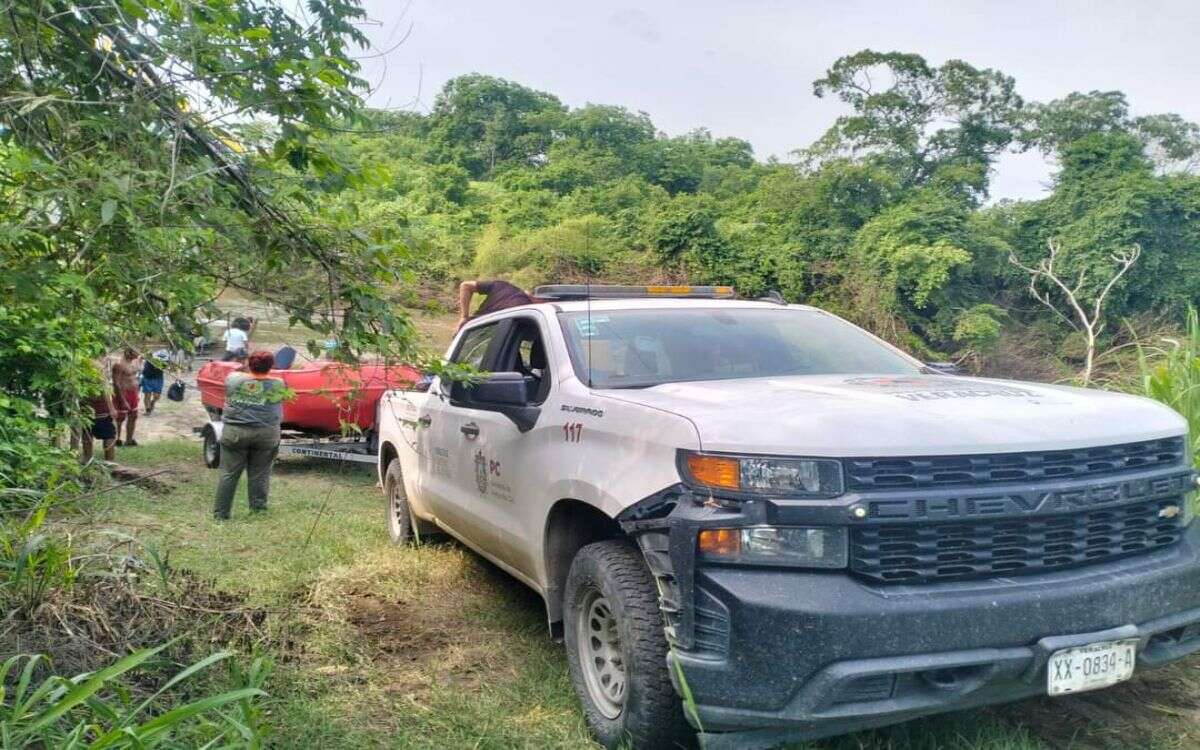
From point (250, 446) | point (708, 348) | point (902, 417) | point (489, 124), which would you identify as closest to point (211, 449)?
point (250, 446)

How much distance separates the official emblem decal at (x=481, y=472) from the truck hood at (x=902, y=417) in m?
1.29

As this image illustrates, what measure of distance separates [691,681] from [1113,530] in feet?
5.10

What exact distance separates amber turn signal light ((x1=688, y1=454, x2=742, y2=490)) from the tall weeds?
3994 millimetres

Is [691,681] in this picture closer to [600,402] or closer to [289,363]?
Answer: [600,402]

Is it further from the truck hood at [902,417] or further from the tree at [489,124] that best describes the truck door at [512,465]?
the tree at [489,124]

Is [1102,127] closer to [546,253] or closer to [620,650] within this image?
[546,253]

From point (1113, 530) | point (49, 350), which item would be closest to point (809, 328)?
point (1113, 530)

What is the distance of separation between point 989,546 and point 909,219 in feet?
75.1

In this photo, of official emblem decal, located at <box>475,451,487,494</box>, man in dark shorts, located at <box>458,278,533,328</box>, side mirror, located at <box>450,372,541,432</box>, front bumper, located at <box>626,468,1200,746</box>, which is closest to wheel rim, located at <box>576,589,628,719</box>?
front bumper, located at <box>626,468,1200,746</box>

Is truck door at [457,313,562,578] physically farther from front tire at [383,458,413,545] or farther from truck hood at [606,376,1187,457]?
front tire at [383,458,413,545]

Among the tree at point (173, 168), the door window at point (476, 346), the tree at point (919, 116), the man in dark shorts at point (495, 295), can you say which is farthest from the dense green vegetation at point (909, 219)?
the tree at point (173, 168)

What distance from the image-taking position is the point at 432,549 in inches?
249

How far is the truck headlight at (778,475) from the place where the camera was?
2826 mm

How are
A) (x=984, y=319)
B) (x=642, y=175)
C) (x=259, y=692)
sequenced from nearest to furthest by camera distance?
(x=259, y=692) → (x=984, y=319) → (x=642, y=175)
